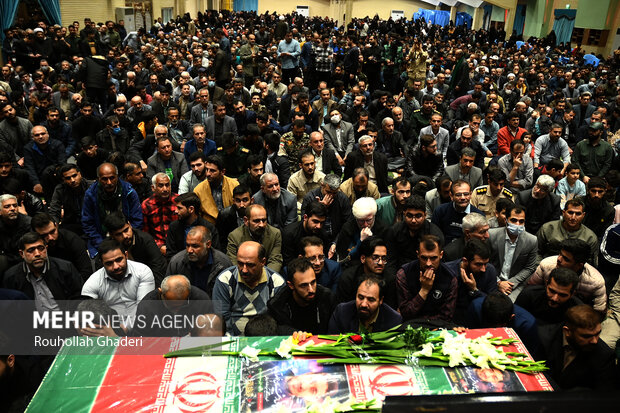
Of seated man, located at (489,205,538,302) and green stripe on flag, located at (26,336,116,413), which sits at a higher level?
green stripe on flag, located at (26,336,116,413)

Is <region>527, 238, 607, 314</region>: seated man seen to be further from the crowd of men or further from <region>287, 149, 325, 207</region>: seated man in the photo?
<region>287, 149, 325, 207</region>: seated man

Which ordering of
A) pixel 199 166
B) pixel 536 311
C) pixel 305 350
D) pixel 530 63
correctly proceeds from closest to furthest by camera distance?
pixel 305 350, pixel 536 311, pixel 199 166, pixel 530 63

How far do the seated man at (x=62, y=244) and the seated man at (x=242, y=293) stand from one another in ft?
5.00

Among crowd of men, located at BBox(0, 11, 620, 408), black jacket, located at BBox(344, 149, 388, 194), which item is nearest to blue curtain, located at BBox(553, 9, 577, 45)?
crowd of men, located at BBox(0, 11, 620, 408)

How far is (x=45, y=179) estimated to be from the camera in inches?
245

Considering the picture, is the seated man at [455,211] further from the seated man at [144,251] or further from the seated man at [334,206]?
the seated man at [144,251]

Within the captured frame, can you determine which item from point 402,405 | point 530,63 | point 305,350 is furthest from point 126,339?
point 530,63

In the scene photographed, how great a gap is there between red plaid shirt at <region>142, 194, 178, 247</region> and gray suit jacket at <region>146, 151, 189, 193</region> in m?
1.13

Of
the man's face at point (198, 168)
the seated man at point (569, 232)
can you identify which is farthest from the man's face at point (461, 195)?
the man's face at point (198, 168)

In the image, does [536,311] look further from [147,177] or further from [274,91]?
[274,91]

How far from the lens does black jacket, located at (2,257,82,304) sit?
412 centimetres

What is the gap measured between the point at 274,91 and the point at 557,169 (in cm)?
683

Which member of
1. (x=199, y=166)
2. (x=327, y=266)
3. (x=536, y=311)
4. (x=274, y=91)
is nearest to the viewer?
(x=536, y=311)

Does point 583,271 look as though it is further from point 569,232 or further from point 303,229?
point 303,229
